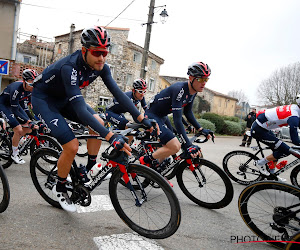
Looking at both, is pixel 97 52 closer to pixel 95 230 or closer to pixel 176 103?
pixel 176 103

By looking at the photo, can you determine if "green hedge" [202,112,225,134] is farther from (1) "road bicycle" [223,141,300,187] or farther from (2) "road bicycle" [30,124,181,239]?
(2) "road bicycle" [30,124,181,239]

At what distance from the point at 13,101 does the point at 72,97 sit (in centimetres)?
321

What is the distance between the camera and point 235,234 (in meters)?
3.13

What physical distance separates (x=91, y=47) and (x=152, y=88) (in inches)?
1513

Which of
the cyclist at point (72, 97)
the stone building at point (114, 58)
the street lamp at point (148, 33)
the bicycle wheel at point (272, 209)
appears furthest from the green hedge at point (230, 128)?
the cyclist at point (72, 97)

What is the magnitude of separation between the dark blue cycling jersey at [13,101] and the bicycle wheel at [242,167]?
184 inches

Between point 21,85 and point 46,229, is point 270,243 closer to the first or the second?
point 46,229

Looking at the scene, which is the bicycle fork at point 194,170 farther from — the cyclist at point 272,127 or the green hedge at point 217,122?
the green hedge at point 217,122

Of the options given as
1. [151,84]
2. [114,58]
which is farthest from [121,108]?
[151,84]

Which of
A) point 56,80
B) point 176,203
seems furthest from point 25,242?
point 56,80

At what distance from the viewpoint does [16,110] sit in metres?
5.29

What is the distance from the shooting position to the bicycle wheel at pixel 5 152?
5266 millimetres

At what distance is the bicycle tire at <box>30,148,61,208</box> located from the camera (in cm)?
344

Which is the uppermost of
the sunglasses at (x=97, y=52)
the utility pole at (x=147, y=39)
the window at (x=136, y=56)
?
the window at (x=136, y=56)
